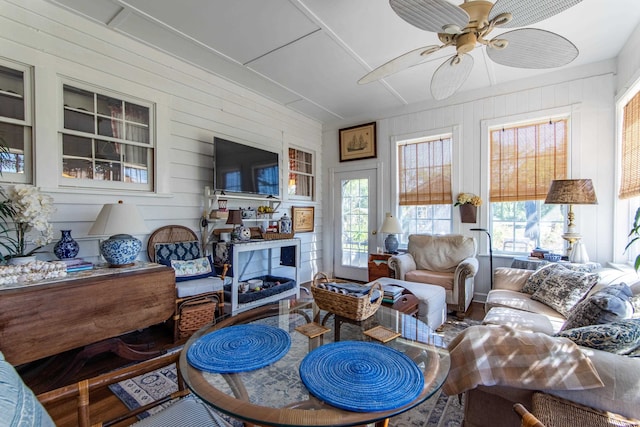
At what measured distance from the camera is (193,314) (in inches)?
103

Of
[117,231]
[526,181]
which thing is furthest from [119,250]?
[526,181]

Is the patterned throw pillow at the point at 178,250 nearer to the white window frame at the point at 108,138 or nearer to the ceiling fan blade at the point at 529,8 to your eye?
the white window frame at the point at 108,138

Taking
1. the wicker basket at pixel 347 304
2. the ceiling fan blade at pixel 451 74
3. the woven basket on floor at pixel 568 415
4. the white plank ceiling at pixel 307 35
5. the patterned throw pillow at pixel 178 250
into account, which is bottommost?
the woven basket on floor at pixel 568 415

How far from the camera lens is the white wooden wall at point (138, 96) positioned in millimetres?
2217

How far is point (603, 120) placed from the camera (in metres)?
3.13

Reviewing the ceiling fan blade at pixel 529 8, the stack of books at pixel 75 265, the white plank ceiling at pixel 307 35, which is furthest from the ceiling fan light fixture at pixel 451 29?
the stack of books at pixel 75 265

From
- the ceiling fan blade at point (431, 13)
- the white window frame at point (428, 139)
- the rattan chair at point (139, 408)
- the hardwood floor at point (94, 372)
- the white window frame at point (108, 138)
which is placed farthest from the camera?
the white window frame at point (428, 139)

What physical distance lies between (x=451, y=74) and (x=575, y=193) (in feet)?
5.92

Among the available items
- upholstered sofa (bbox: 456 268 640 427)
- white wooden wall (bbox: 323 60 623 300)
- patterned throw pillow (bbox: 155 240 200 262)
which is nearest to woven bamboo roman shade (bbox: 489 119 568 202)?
white wooden wall (bbox: 323 60 623 300)

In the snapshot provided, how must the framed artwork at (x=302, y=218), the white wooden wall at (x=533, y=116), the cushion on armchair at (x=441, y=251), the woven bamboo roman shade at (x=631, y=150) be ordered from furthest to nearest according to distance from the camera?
the framed artwork at (x=302, y=218) < the cushion on armchair at (x=441, y=251) < the white wooden wall at (x=533, y=116) < the woven bamboo roman shade at (x=631, y=150)

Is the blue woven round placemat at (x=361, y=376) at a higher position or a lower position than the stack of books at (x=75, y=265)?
lower

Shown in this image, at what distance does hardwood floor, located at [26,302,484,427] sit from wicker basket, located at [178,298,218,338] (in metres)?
0.12

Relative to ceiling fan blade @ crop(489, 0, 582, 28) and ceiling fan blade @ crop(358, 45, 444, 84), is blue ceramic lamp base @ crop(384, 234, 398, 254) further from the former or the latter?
ceiling fan blade @ crop(489, 0, 582, 28)

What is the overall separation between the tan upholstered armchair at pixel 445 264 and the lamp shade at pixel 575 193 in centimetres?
106
